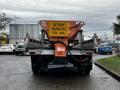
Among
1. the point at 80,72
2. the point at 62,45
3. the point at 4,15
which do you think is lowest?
the point at 80,72

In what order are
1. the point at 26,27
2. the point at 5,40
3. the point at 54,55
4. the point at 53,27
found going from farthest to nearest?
the point at 5,40, the point at 26,27, the point at 53,27, the point at 54,55

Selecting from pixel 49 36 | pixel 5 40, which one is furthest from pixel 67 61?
pixel 5 40

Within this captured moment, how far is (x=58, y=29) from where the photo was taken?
60.4 feet

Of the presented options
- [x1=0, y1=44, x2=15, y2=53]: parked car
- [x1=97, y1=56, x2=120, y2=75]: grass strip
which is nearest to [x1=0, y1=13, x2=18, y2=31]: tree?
[x1=0, y1=44, x2=15, y2=53]: parked car

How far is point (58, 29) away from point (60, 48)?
129 centimetres

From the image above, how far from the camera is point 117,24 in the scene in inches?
1366

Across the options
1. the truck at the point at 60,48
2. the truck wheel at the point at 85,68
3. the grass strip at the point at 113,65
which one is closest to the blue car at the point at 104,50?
the grass strip at the point at 113,65

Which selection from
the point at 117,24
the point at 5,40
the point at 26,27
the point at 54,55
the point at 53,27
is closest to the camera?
the point at 54,55

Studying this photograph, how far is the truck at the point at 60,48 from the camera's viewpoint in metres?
17.3

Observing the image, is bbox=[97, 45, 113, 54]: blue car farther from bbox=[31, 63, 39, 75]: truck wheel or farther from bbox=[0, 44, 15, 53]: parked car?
bbox=[31, 63, 39, 75]: truck wheel

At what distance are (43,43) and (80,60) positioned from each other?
2352 mm

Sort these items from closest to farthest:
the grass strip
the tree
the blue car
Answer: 1. the grass strip
2. the blue car
3. the tree

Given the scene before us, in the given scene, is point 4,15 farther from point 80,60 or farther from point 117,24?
point 80,60

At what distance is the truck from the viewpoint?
1729 cm
